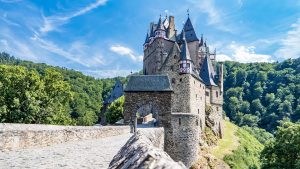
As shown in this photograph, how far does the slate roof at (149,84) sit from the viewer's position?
34125 millimetres

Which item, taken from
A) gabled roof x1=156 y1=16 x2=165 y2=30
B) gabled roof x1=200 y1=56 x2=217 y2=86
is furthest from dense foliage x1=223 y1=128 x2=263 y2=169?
gabled roof x1=156 y1=16 x2=165 y2=30

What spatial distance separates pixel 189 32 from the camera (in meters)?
57.8

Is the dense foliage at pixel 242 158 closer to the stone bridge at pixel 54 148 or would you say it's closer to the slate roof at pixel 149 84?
the slate roof at pixel 149 84

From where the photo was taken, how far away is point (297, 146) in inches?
1175

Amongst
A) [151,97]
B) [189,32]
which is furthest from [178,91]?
[189,32]

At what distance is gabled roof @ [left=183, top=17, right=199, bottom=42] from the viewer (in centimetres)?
5719

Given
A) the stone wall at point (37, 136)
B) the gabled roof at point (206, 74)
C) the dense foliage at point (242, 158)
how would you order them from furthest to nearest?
1. the gabled roof at point (206, 74)
2. the dense foliage at point (242, 158)
3. the stone wall at point (37, 136)

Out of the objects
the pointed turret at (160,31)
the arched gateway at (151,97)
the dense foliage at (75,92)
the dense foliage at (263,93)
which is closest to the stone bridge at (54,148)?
the arched gateway at (151,97)

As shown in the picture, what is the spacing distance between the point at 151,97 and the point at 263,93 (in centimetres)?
10232

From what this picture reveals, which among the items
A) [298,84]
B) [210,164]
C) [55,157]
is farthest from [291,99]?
[55,157]

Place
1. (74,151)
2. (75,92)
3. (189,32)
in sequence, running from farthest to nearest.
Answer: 1. (75,92)
2. (189,32)
3. (74,151)

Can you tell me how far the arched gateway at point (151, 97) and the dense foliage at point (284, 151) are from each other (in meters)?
9.12

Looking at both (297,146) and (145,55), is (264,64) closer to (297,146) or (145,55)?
(145,55)

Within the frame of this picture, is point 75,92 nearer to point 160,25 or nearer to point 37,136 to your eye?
point 160,25
